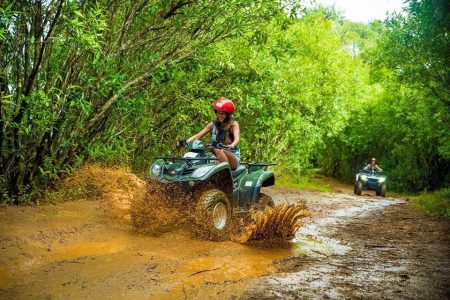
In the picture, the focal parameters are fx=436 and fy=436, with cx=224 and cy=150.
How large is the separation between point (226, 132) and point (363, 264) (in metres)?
2.82

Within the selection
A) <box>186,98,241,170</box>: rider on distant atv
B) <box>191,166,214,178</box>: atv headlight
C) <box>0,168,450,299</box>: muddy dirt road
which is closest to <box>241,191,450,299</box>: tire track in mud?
<box>0,168,450,299</box>: muddy dirt road

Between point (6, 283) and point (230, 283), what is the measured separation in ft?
7.29

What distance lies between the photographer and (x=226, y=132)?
6.96 meters

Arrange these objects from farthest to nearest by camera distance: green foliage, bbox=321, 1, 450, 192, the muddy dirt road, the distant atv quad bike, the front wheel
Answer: the distant atv quad bike, green foliage, bbox=321, 1, 450, 192, the front wheel, the muddy dirt road

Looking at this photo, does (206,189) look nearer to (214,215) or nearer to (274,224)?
(214,215)

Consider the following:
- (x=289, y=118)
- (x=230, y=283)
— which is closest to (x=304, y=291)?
(x=230, y=283)

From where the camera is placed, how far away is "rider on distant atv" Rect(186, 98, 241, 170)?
21.7 feet

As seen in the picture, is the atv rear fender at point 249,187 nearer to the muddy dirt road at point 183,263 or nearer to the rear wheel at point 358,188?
the muddy dirt road at point 183,263

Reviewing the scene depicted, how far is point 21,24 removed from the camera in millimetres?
6797

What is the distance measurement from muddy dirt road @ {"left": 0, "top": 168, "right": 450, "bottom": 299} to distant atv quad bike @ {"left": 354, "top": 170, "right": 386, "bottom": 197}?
1282 centimetres

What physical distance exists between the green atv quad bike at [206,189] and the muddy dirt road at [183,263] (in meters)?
0.36

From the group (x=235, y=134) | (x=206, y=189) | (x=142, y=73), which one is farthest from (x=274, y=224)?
(x=142, y=73)

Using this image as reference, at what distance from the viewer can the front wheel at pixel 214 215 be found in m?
5.96

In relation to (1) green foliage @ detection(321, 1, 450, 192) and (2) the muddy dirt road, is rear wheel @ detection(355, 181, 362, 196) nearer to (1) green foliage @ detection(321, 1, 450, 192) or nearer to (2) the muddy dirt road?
(1) green foliage @ detection(321, 1, 450, 192)
